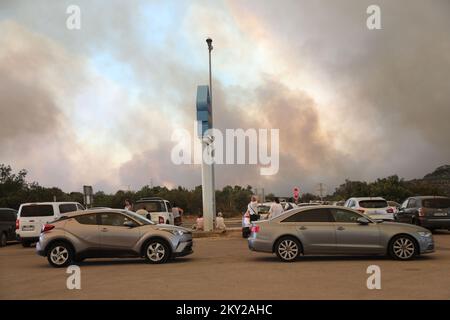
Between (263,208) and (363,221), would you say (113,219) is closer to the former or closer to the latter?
(363,221)

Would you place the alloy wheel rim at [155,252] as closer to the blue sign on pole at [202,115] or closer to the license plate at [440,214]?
the blue sign on pole at [202,115]

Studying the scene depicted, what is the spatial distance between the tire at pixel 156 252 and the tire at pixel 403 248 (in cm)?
576

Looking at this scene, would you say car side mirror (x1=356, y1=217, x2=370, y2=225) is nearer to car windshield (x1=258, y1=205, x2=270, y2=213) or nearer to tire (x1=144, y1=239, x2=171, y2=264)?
tire (x1=144, y1=239, x2=171, y2=264)

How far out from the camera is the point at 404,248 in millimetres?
13523

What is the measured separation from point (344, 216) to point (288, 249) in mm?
1706

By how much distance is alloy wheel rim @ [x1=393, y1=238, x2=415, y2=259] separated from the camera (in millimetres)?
13485

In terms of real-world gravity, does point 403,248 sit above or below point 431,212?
below

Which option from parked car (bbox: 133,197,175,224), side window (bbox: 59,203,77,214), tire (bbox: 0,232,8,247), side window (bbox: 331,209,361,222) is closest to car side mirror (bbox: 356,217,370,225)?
side window (bbox: 331,209,361,222)

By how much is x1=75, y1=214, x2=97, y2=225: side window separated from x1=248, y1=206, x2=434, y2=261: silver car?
431 cm

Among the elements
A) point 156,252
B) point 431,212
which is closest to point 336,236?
point 156,252
